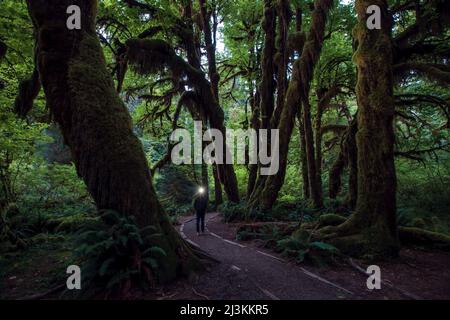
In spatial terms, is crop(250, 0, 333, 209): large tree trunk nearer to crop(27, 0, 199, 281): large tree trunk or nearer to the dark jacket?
the dark jacket

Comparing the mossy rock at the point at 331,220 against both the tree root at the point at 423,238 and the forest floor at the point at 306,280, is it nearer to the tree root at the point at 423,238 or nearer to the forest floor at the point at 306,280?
the forest floor at the point at 306,280

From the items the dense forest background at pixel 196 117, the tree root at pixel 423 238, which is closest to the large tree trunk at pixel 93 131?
the dense forest background at pixel 196 117

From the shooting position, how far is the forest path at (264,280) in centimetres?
473

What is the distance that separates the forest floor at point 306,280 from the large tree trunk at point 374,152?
659 millimetres

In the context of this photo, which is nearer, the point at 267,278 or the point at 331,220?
the point at 267,278

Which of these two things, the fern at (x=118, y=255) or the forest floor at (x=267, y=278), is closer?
the fern at (x=118, y=255)

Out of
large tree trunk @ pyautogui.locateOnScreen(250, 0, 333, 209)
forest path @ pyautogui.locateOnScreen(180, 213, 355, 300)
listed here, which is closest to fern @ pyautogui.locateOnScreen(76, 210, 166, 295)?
forest path @ pyautogui.locateOnScreen(180, 213, 355, 300)

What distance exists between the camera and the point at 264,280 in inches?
214

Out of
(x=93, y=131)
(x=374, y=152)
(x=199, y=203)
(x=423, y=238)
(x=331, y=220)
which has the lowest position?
(x=423, y=238)

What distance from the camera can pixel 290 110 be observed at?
39.9 ft

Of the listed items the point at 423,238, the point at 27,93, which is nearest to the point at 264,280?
the point at 423,238

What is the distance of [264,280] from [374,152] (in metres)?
4.44

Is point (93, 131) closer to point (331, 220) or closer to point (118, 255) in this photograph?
point (118, 255)
